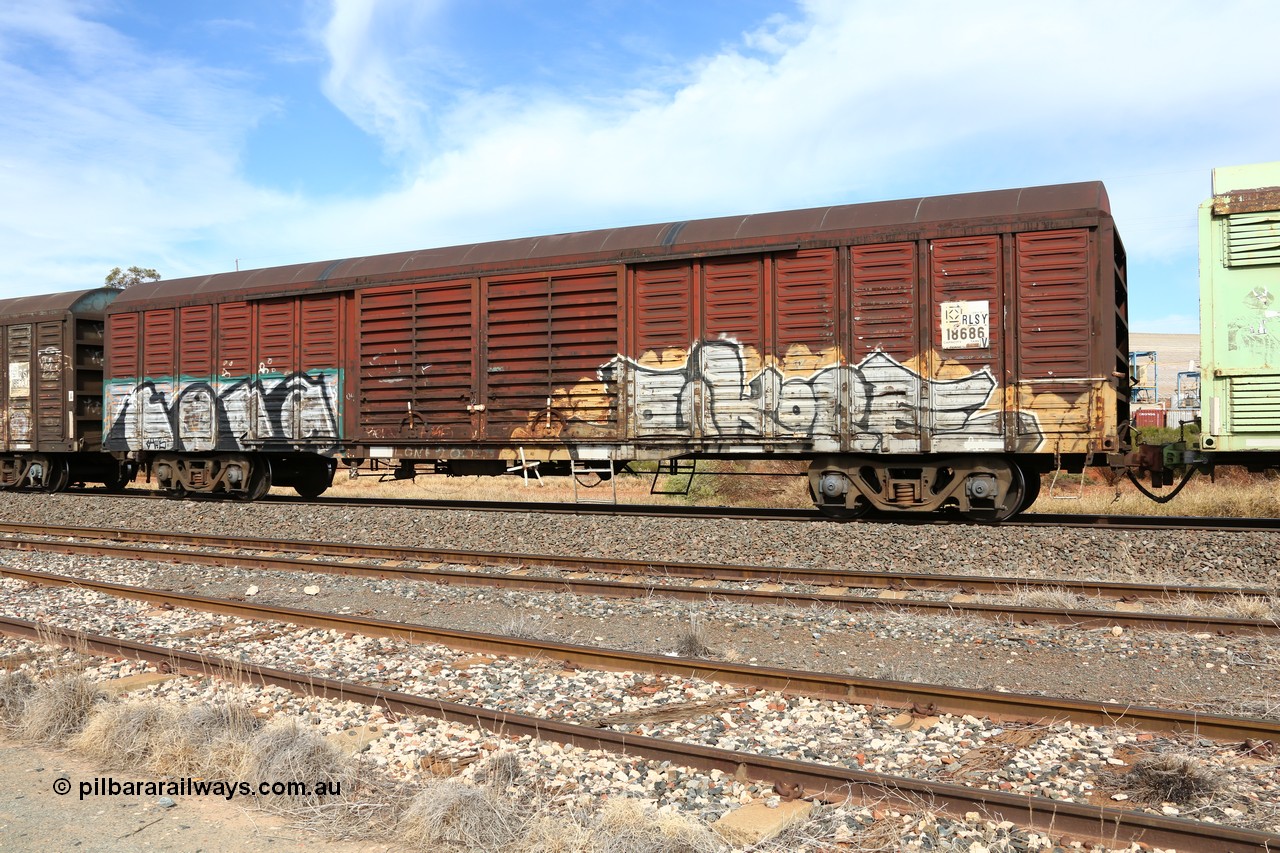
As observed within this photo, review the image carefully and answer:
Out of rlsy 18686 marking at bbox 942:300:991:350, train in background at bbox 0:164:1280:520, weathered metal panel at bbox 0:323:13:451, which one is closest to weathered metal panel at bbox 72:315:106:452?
weathered metal panel at bbox 0:323:13:451

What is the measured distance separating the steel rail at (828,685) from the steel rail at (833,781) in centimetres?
109

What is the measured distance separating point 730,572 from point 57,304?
52.5ft

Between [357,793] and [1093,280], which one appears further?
[1093,280]

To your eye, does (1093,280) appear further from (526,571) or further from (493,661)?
(493,661)

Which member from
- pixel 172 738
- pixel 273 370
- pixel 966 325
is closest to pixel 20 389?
pixel 273 370

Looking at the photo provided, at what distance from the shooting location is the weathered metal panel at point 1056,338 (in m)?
10.0

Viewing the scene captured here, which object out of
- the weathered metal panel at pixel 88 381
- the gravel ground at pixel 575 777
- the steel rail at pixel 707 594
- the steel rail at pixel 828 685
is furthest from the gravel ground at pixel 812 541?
the weathered metal panel at pixel 88 381

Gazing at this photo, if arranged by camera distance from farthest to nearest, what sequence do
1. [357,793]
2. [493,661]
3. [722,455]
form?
[722,455] < [493,661] < [357,793]

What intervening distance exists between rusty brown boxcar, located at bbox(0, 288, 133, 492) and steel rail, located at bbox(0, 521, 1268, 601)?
24.6 ft

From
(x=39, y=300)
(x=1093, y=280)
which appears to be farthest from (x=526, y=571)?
(x=39, y=300)

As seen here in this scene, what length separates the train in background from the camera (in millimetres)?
10000

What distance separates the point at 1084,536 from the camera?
938 centimetres

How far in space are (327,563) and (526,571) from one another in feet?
7.51

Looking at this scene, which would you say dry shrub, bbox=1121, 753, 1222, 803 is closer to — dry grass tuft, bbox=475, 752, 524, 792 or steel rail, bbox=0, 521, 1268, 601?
dry grass tuft, bbox=475, 752, 524, 792
